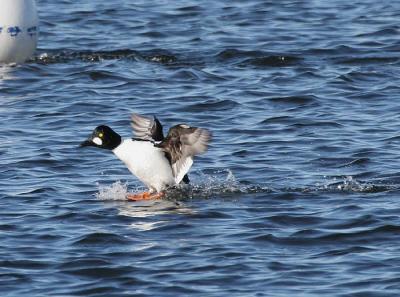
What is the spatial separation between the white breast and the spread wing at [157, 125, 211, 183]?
0.26 ft

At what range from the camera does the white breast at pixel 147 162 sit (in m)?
13.4

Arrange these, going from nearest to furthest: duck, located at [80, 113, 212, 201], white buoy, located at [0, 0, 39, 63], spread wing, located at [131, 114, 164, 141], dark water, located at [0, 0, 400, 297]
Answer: dark water, located at [0, 0, 400, 297] → duck, located at [80, 113, 212, 201] → spread wing, located at [131, 114, 164, 141] → white buoy, located at [0, 0, 39, 63]

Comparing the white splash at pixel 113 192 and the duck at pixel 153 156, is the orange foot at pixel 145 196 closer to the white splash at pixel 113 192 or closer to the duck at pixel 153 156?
the duck at pixel 153 156

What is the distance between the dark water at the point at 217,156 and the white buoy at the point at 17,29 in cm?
36

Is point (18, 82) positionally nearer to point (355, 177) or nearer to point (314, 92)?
point (314, 92)

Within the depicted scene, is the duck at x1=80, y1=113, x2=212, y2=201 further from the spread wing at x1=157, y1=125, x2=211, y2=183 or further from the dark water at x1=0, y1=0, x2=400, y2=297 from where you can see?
the dark water at x1=0, y1=0, x2=400, y2=297

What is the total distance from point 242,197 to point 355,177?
4.74 ft

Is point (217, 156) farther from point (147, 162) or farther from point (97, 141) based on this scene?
point (97, 141)

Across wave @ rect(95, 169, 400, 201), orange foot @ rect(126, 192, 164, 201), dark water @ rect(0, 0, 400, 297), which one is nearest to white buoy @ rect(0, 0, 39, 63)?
dark water @ rect(0, 0, 400, 297)

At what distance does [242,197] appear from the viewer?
1355 cm

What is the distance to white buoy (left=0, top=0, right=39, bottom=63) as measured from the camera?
18859 mm

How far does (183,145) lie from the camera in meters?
13.2

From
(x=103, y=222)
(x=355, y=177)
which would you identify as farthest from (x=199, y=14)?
(x=103, y=222)

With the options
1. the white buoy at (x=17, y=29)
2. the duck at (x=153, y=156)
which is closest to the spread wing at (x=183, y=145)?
the duck at (x=153, y=156)
